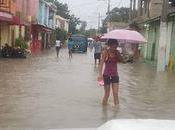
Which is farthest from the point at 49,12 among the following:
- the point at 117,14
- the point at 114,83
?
the point at 114,83

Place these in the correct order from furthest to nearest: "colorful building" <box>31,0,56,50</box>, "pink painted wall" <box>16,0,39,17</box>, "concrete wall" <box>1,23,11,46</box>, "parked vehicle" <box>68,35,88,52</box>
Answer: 1. "parked vehicle" <box>68,35,88,52</box>
2. "colorful building" <box>31,0,56,50</box>
3. "pink painted wall" <box>16,0,39,17</box>
4. "concrete wall" <box>1,23,11,46</box>

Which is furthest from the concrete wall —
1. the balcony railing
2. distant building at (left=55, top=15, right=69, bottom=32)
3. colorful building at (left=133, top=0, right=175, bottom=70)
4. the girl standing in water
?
distant building at (left=55, top=15, right=69, bottom=32)

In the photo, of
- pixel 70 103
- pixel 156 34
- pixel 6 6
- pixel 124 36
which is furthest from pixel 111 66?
pixel 156 34

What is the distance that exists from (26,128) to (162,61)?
19.0m

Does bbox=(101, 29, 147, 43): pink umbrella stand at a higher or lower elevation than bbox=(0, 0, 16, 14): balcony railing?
lower

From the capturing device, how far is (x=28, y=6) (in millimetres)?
51625

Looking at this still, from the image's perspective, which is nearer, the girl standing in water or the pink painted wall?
the girl standing in water

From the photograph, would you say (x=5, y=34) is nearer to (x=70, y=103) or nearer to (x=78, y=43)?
(x=78, y=43)

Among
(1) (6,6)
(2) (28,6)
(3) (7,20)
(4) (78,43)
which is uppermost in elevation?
(2) (28,6)

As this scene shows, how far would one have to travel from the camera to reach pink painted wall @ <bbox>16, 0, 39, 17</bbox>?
154ft

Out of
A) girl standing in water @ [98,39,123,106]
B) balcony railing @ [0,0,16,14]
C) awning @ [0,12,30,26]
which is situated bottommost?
girl standing in water @ [98,39,123,106]

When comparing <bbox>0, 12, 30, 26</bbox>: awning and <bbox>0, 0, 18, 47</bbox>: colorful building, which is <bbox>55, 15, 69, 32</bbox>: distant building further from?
<bbox>0, 12, 30, 26</bbox>: awning

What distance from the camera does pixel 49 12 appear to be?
7700cm

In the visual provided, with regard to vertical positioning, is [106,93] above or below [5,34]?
below
